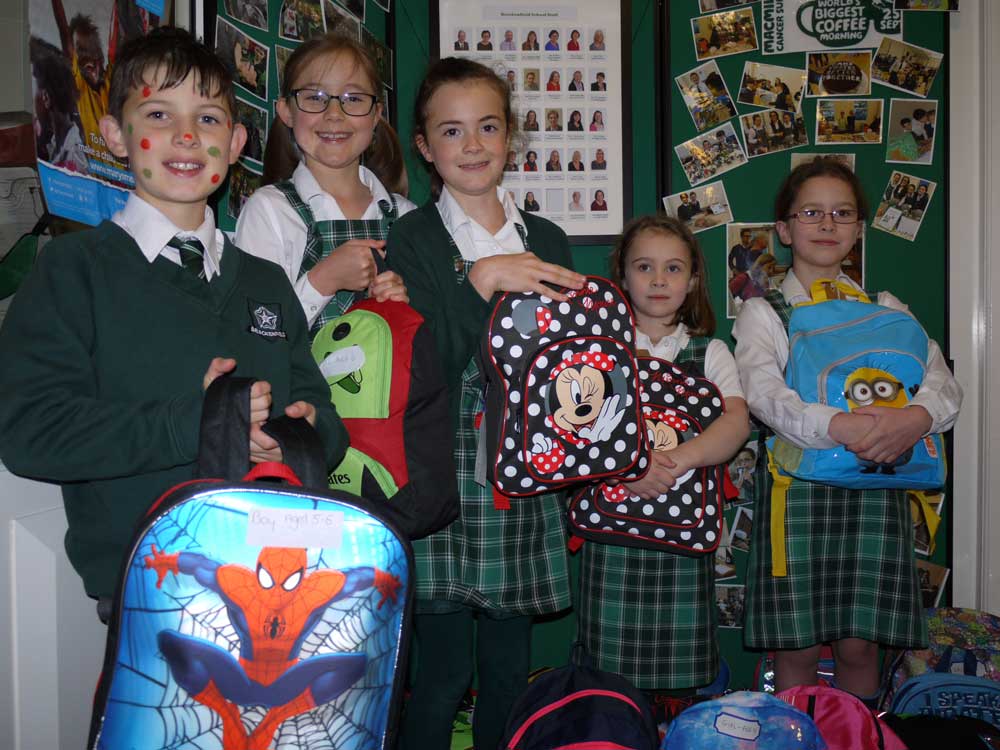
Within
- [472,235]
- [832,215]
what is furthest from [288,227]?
[832,215]

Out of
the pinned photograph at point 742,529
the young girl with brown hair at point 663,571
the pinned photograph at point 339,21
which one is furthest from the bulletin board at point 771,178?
the pinned photograph at point 339,21

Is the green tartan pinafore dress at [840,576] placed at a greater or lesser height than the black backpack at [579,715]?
greater

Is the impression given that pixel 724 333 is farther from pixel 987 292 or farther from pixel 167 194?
pixel 167 194

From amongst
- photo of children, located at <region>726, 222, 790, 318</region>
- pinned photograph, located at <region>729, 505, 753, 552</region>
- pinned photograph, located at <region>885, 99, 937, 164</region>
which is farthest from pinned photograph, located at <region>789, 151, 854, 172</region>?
pinned photograph, located at <region>729, 505, 753, 552</region>

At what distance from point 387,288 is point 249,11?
95 cm

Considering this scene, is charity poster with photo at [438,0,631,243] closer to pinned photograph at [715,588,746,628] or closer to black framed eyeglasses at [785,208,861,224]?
black framed eyeglasses at [785,208,861,224]

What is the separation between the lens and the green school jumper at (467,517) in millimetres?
1687

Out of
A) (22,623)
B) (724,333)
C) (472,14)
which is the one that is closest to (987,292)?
(724,333)

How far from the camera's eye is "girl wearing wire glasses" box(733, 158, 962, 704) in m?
2.07

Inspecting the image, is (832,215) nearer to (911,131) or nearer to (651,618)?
(911,131)

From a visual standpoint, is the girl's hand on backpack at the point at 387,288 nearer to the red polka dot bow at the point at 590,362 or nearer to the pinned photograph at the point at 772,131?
the red polka dot bow at the point at 590,362

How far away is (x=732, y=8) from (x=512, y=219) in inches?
56.1

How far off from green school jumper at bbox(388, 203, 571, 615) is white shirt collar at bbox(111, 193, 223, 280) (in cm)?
46

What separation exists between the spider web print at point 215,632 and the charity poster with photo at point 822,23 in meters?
2.39
